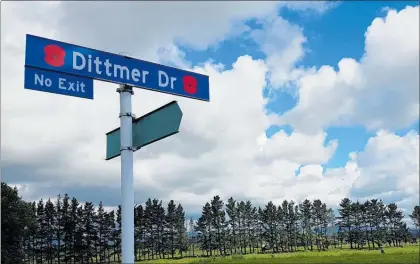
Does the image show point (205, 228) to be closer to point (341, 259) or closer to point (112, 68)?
point (341, 259)

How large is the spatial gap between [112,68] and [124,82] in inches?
6.2

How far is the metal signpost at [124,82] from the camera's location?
358 cm

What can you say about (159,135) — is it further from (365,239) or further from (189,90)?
(365,239)

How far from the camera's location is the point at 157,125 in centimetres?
389

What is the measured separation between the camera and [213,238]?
9138cm

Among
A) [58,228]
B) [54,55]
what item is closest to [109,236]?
[58,228]

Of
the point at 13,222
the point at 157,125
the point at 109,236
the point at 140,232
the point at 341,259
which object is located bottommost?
the point at 341,259

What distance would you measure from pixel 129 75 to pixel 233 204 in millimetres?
93340

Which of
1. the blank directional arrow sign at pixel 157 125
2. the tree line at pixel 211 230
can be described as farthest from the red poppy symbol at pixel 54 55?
the tree line at pixel 211 230

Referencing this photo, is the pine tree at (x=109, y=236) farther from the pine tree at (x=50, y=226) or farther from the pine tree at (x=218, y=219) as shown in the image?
the pine tree at (x=218, y=219)

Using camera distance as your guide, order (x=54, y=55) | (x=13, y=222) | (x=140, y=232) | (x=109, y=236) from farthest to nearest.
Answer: (x=140, y=232) → (x=109, y=236) → (x=13, y=222) → (x=54, y=55)

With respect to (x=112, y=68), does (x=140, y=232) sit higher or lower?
lower

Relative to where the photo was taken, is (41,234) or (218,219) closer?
(41,234)

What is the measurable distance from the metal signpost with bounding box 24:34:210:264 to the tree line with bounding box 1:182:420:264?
71.8 m
